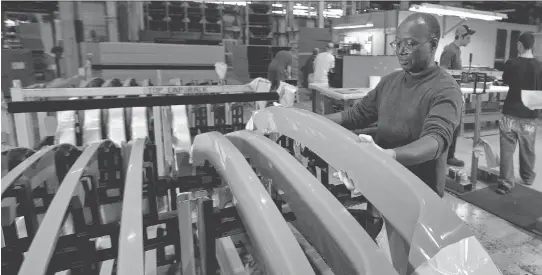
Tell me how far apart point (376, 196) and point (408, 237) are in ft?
0.31

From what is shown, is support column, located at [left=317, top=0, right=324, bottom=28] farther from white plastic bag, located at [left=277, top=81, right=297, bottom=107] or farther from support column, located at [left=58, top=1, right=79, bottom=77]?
white plastic bag, located at [left=277, top=81, right=297, bottom=107]

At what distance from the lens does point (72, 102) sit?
1.66 metres

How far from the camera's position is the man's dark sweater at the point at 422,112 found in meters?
1.26

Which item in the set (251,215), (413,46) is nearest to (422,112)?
(413,46)

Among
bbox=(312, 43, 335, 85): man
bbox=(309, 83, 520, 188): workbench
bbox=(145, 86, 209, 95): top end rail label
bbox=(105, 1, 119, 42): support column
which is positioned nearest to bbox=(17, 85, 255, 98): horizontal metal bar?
bbox=(145, 86, 209, 95): top end rail label

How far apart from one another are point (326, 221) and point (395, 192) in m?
0.14

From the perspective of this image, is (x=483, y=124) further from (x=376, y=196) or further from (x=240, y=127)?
(x=376, y=196)

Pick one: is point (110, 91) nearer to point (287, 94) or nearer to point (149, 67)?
point (287, 94)

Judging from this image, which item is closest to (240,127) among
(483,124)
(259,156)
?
(259,156)

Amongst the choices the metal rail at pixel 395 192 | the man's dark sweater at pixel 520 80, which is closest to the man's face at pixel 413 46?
the metal rail at pixel 395 192

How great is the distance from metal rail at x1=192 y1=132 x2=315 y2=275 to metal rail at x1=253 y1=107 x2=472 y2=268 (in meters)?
0.17

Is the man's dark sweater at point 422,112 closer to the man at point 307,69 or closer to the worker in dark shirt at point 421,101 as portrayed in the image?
the worker in dark shirt at point 421,101

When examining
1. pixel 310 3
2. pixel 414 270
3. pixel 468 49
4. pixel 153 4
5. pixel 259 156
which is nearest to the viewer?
pixel 414 270

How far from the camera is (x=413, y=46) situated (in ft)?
4.44
